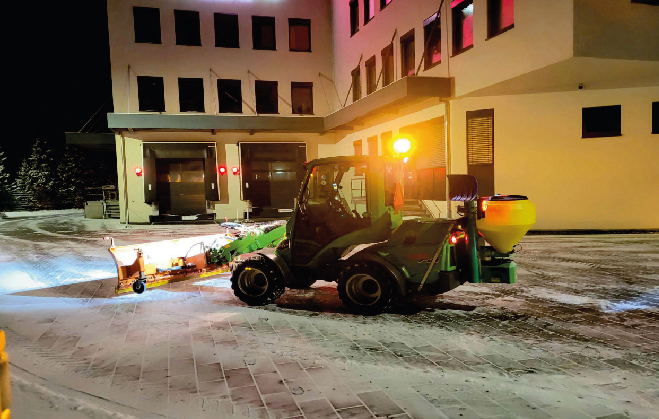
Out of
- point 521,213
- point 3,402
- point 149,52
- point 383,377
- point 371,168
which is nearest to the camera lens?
point 3,402

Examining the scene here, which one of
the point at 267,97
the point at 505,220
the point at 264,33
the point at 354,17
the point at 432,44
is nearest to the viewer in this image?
the point at 505,220

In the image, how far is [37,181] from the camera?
3716cm

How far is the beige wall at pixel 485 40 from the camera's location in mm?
11023

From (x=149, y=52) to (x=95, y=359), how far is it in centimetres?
2125

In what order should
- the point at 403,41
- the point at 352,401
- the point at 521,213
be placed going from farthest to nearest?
the point at 403,41 < the point at 521,213 < the point at 352,401

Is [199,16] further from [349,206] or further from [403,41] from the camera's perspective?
[349,206]

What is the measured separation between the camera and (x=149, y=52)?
22234 millimetres

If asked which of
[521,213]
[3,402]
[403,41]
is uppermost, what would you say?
[403,41]

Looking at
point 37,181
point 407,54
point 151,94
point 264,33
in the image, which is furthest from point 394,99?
point 37,181

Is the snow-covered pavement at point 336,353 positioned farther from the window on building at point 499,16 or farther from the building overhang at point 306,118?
the building overhang at point 306,118

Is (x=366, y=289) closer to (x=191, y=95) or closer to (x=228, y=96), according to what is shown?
(x=228, y=96)

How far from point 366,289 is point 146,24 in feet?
72.1

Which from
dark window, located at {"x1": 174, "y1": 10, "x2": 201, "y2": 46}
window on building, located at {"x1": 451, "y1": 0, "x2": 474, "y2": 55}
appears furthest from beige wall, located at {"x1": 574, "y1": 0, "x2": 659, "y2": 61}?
dark window, located at {"x1": 174, "y1": 10, "x2": 201, "y2": 46}

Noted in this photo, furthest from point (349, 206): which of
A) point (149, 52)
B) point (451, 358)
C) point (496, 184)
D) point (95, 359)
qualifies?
point (149, 52)
